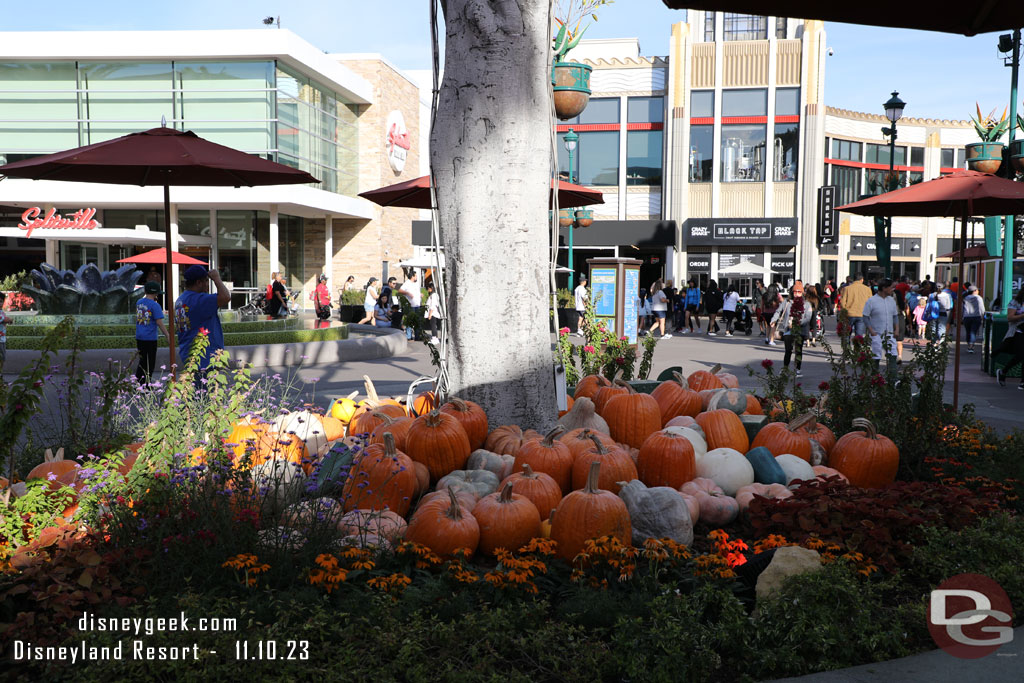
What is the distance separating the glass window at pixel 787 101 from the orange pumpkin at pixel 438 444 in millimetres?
39958

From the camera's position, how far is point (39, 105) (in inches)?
1280

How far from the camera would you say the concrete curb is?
13547 millimetres

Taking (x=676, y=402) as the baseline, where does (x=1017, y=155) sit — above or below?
→ above

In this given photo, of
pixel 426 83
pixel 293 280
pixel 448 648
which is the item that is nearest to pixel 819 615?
pixel 448 648

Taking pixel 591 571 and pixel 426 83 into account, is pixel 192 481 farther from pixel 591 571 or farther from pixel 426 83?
pixel 426 83

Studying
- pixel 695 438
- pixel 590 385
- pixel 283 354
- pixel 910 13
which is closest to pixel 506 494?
pixel 695 438

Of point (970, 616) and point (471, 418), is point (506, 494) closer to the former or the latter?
point (471, 418)

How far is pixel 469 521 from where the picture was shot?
3930 mm

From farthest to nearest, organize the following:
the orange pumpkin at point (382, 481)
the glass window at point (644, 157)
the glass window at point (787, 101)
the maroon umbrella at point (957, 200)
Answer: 1. the glass window at point (644, 157)
2. the glass window at point (787, 101)
3. the maroon umbrella at point (957, 200)
4. the orange pumpkin at point (382, 481)

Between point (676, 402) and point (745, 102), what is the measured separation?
38223 mm

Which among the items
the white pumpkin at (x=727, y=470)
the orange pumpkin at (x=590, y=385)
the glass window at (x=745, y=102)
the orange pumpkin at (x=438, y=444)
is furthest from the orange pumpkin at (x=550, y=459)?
the glass window at (x=745, y=102)

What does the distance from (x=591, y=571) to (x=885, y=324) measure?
10.5 meters

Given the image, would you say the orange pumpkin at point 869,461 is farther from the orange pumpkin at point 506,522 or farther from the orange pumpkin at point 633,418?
the orange pumpkin at point 506,522

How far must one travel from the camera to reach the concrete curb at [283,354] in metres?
13.5
